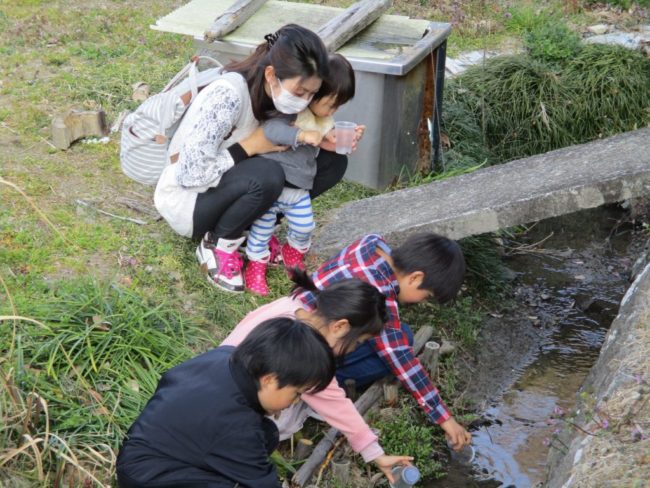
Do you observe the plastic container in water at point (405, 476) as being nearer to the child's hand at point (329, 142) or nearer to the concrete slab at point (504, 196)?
the concrete slab at point (504, 196)

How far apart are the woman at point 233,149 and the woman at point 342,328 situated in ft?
2.88

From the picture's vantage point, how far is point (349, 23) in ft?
19.2

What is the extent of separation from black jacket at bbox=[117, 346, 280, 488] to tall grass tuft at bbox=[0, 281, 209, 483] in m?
0.36

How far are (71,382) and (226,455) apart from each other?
3.56ft

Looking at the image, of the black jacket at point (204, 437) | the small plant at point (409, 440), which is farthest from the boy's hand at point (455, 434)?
the black jacket at point (204, 437)

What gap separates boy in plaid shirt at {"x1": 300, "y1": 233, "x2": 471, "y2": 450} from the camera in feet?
12.2

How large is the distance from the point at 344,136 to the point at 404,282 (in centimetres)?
106

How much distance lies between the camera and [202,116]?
425 cm

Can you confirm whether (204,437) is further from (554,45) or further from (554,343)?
(554,45)

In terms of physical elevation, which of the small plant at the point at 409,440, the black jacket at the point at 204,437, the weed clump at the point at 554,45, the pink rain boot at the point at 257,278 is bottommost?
the small plant at the point at 409,440

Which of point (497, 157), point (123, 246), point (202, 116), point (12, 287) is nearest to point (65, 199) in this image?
point (123, 246)

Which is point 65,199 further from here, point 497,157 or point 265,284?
point 497,157

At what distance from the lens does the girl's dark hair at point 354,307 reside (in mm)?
3389

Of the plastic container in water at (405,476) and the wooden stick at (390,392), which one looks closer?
the plastic container in water at (405,476)
